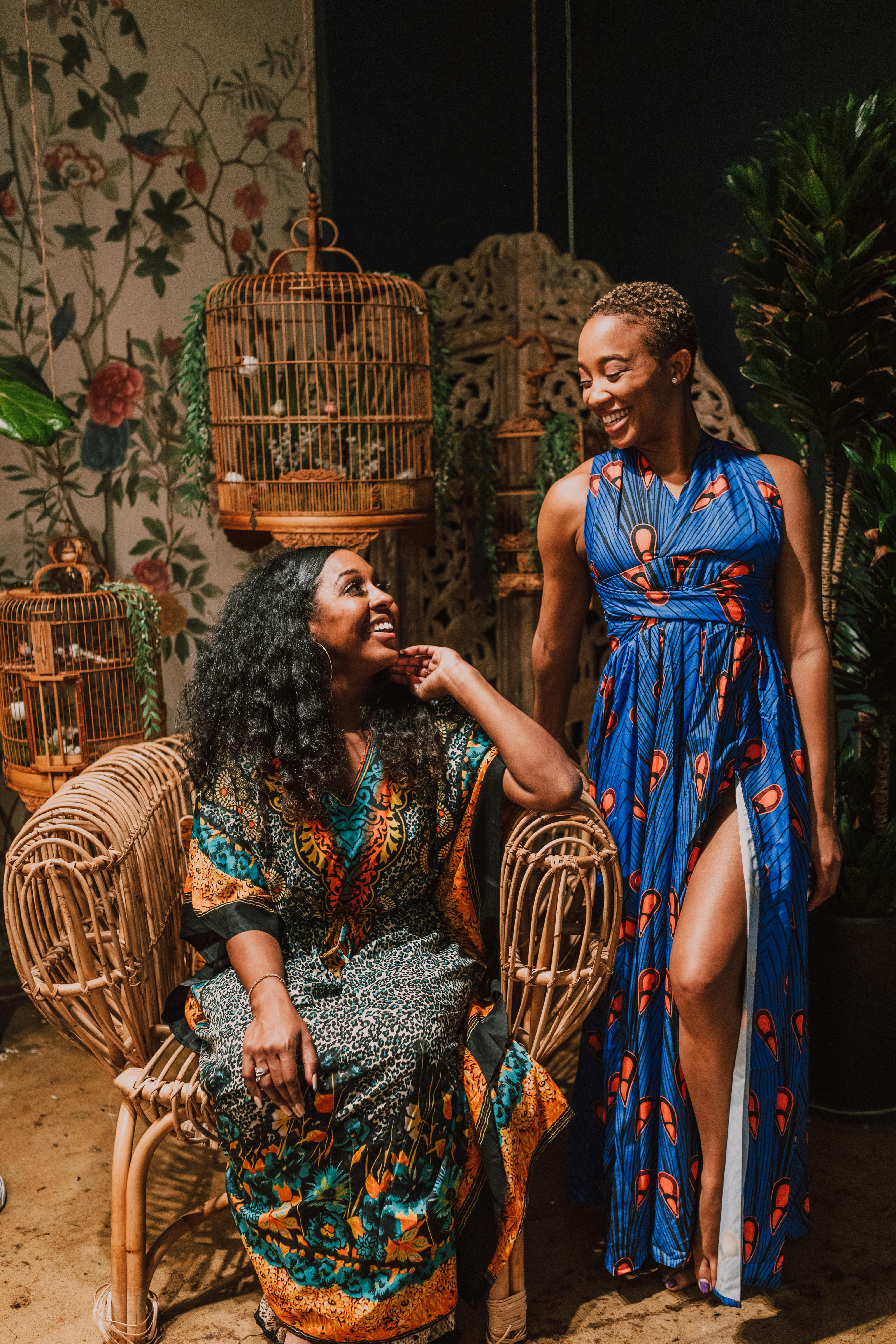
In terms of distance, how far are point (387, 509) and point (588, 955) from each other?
1560 millimetres

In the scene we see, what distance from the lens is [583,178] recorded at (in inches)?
161

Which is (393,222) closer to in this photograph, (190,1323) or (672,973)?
(672,973)

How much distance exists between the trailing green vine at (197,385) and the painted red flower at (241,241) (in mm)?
366

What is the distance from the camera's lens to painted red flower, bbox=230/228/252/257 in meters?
3.75

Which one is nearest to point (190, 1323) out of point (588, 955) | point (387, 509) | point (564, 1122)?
point (564, 1122)

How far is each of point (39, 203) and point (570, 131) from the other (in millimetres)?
1787

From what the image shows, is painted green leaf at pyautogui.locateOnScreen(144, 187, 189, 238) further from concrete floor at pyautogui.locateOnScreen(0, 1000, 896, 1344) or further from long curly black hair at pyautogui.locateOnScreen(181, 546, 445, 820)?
concrete floor at pyautogui.locateOnScreen(0, 1000, 896, 1344)

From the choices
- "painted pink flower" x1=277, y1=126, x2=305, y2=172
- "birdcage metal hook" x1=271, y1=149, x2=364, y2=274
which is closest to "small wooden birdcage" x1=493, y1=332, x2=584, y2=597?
"birdcage metal hook" x1=271, y1=149, x2=364, y2=274

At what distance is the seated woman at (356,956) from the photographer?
6.17 feet

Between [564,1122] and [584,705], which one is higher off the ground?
[584,705]

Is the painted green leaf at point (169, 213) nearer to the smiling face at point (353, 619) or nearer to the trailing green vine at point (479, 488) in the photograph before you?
the trailing green vine at point (479, 488)

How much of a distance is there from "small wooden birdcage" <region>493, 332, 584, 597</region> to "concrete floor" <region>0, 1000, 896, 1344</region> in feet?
5.96

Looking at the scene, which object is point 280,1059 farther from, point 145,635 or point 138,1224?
point 145,635

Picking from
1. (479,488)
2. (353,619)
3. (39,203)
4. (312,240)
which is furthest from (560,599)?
(39,203)
